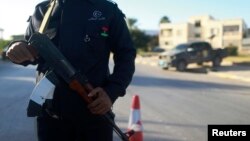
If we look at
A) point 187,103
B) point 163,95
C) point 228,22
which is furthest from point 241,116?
point 228,22

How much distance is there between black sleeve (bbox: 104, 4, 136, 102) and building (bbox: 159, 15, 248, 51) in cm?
9572

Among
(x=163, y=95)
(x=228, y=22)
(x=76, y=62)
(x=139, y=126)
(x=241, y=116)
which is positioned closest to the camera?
(x=76, y=62)

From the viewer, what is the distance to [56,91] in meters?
2.94

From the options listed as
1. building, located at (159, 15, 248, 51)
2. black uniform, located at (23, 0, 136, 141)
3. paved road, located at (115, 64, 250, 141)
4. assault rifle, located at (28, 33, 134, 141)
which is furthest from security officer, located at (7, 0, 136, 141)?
building, located at (159, 15, 248, 51)

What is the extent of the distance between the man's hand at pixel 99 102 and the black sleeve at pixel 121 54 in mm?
160

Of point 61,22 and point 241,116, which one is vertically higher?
point 61,22

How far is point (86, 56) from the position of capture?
9.62ft

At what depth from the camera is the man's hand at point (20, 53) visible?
2.83 metres

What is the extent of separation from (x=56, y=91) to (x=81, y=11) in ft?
1.66

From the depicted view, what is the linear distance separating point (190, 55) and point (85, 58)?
1039 inches

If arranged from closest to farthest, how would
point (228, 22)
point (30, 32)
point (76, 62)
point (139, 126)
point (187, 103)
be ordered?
point (76, 62), point (30, 32), point (139, 126), point (187, 103), point (228, 22)

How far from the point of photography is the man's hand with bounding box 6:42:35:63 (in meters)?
2.83

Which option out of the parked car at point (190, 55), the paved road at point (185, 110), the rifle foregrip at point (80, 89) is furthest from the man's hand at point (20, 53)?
the parked car at point (190, 55)

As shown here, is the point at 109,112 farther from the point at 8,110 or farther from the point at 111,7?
the point at 8,110
